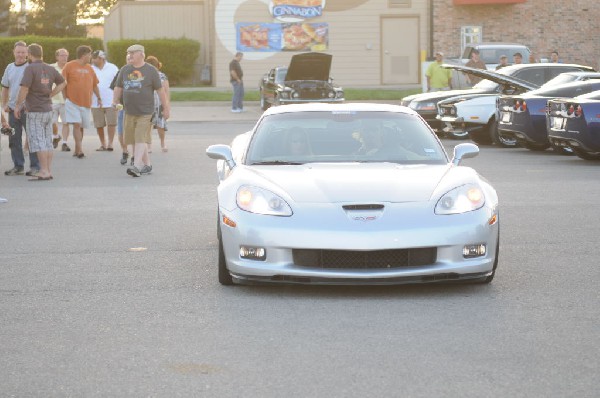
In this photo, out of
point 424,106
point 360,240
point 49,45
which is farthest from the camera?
point 49,45

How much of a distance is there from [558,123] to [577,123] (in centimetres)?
53

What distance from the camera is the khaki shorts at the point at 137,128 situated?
16.7 m

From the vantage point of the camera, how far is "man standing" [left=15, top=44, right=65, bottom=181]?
1603 centimetres

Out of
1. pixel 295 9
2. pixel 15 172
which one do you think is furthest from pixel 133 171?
pixel 295 9

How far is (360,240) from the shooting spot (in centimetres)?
780

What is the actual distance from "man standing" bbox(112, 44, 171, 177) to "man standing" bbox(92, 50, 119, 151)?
4302mm

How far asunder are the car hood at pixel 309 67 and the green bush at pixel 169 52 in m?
13.8

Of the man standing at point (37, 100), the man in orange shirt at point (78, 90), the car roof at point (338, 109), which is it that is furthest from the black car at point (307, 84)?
the car roof at point (338, 109)

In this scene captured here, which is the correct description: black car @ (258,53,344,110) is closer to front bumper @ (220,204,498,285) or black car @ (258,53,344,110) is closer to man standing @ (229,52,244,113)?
man standing @ (229,52,244,113)

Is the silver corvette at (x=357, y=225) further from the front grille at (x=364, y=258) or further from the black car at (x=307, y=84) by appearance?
the black car at (x=307, y=84)

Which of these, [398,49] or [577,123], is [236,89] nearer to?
[398,49]

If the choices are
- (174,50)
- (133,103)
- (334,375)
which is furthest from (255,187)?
(174,50)

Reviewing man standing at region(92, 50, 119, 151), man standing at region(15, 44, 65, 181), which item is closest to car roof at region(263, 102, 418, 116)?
man standing at region(15, 44, 65, 181)

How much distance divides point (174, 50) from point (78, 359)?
138 ft
